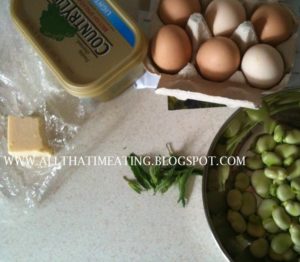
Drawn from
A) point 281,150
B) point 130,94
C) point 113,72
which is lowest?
point 281,150

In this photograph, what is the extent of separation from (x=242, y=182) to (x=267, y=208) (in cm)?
7

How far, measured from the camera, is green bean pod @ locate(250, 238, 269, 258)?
80 centimetres

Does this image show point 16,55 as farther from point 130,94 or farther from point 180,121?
point 180,121

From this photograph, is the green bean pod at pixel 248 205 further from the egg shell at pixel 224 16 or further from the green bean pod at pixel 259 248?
the egg shell at pixel 224 16

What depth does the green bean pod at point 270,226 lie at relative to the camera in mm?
810

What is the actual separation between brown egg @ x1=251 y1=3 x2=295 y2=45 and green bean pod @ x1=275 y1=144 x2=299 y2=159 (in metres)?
0.20

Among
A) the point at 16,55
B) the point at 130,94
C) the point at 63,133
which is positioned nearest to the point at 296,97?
the point at 130,94

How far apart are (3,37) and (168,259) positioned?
0.58 meters

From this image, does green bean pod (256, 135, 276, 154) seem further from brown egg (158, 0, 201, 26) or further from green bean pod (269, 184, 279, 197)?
brown egg (158, 0, 201, 26)

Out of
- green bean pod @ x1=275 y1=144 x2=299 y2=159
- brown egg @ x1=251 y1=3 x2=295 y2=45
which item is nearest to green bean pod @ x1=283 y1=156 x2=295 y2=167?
green bean pod @ x1=275 y1=144 x2=299 y2=159

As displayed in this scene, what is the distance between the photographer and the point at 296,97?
84 centimetres

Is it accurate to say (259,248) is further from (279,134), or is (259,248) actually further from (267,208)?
(279,134)

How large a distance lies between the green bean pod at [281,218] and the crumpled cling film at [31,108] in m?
0.42

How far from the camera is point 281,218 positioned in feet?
2.61
